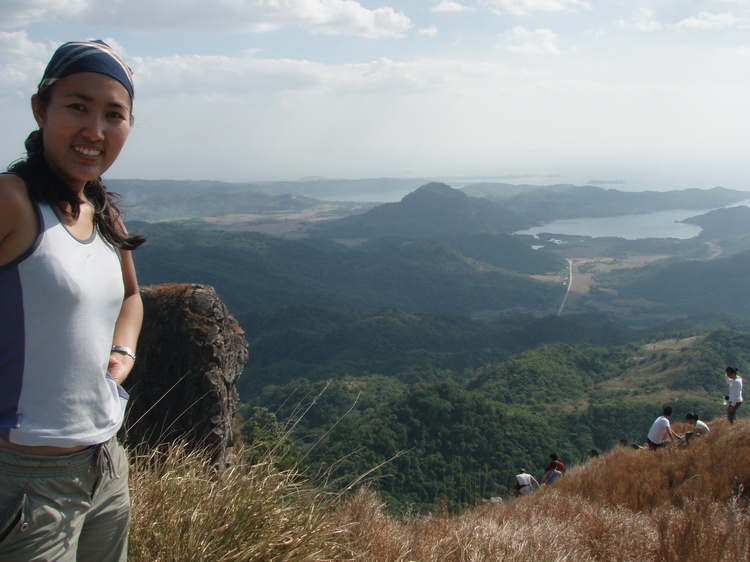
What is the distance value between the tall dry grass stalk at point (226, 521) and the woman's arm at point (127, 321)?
2.63 feet

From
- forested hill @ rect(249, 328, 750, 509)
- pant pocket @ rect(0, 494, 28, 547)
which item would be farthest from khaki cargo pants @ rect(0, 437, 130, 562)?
forested hill @ rect(249, 328, 750, 509)

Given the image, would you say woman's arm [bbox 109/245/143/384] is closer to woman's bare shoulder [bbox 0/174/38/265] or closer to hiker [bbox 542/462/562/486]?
woman's bare shoulder [bbox 0/174/38/265]

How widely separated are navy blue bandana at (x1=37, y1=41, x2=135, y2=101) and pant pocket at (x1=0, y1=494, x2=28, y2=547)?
3.64ft

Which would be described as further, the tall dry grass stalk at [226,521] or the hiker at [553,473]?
the hiker at [553,473]

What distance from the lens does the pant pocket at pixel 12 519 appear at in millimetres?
1418

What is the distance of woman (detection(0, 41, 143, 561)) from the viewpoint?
1.46m

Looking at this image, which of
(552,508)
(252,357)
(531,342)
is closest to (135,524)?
(552,508)

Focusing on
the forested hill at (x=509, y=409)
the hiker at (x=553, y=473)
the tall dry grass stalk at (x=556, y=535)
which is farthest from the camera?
the forested hill at (x=509, y=409)

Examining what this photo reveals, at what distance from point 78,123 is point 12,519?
104cm

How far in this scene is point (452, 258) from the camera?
397 ft

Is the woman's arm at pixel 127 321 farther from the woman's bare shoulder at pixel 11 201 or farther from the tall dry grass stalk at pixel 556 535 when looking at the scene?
the tall dry grass stalk at pixel 556 535

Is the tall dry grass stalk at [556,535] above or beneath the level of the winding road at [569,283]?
above

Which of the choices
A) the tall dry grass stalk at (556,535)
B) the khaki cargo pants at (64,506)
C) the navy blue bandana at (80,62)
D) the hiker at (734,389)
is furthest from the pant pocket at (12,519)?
the hiker at (734,389)

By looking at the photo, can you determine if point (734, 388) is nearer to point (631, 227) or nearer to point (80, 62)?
point (80, 62)
